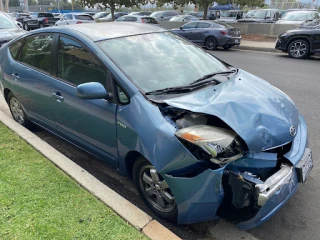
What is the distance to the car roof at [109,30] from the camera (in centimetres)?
342

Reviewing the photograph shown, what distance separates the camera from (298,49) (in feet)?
38.8

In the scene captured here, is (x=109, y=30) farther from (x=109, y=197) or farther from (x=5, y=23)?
(x=5, y=23)

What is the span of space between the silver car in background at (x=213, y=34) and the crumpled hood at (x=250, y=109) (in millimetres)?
12114

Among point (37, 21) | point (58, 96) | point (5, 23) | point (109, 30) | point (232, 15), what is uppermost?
point (109, 30)

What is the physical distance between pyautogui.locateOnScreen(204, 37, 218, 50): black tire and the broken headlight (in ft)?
42.9

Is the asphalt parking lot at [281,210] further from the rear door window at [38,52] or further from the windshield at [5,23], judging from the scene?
the windshield at [5,23]

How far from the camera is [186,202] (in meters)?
2.50

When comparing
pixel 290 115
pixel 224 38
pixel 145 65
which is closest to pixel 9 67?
pixel 145 65

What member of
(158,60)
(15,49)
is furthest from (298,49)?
(15,49)

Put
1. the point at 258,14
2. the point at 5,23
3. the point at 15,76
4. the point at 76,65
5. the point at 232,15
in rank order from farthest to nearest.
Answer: the point at 232,15 < the point at 258,14 < the point at 5,23 < the point at 15,76 < the point at 76,65

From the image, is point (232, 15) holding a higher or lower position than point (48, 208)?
higher

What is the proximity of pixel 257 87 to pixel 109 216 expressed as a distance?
1.86 m

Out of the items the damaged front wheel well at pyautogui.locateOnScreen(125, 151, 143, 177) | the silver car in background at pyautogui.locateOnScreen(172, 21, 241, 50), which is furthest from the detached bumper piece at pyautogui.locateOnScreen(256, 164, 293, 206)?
the silver car in background at pyautogui.locateOnScreen(172, 21, 241, 50)

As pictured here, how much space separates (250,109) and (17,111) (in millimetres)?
3757
